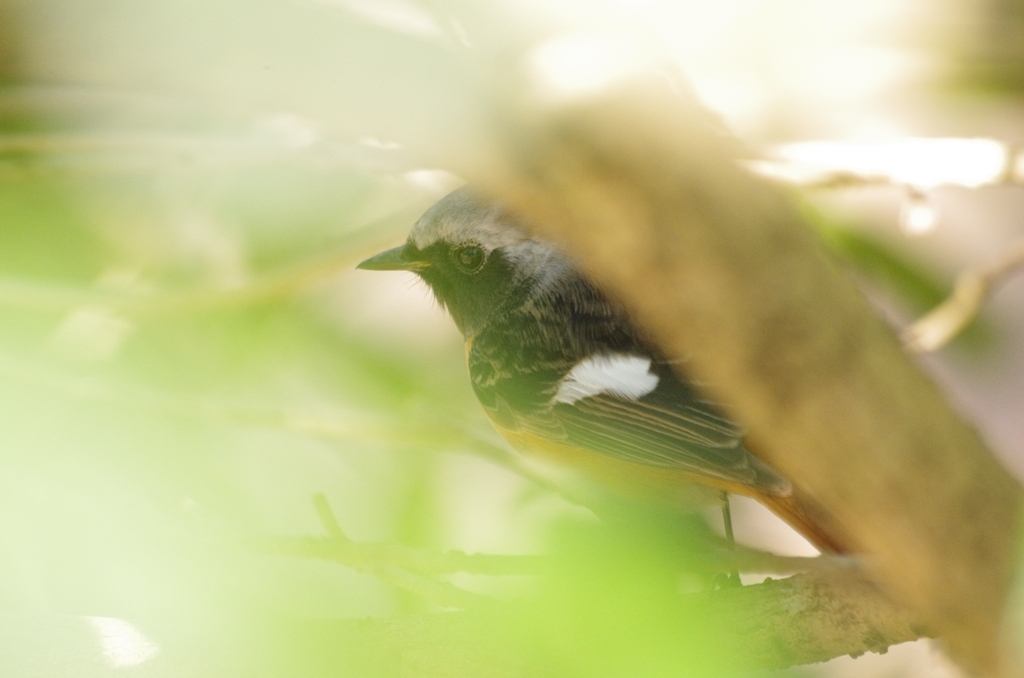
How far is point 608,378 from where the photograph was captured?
1.25m

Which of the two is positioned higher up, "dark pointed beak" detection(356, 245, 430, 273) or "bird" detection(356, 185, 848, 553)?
"dark pointed beak" detection(356, 245, 430, 273)

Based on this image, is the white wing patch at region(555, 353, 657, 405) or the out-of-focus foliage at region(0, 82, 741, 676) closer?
the out-of-focus foliage at region(0, 82, 741, 676)

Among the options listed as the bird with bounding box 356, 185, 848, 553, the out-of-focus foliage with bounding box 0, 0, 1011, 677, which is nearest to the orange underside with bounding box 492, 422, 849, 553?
the bird with bounding box 356, 185, 848, 553

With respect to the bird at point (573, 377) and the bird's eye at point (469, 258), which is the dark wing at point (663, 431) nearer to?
the bird at point (573, 377)

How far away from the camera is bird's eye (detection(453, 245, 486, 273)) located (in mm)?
1330

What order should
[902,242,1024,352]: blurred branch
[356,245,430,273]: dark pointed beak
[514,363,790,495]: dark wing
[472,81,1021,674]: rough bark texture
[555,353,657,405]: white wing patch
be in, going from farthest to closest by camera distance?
[902,242,1024,352]: blurred branch < [356,245,430,273]: dark pointed beak < [555,353,657,405]: white wing patch < [514,363,790,495]: dark wing < [472,81,1021,674]: rough bark texture

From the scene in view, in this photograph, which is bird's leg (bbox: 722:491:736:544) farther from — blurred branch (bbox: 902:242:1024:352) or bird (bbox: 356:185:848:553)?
blurred branch (bbox: 902:242:1024:352)

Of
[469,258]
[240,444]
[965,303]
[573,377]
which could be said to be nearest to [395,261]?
[469,258]

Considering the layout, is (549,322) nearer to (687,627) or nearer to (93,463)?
(687,627)

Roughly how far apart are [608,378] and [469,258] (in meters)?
0.28

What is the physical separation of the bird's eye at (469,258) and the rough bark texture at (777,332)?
40 centimetres

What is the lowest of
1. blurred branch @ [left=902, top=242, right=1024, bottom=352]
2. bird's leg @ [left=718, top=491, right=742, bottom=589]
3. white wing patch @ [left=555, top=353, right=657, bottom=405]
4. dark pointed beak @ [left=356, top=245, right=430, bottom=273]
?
bird's leg @ [left=718, top=491, right=742, bottom=589]

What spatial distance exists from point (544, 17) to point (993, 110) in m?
2.03

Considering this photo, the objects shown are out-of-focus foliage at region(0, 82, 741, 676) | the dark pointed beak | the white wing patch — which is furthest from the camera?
the dark pointed beak
